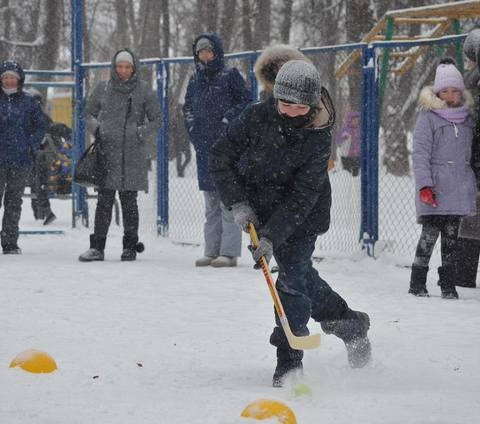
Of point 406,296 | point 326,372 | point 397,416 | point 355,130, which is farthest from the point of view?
point 355,130

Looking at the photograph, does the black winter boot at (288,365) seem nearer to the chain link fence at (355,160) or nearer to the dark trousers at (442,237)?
the dark trousers at (442,237)

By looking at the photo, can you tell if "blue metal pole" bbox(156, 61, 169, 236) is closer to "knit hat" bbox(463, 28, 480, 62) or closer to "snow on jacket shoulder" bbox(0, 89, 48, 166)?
"snow on jacket shoulder" bbox(0, 89, 48, 166)

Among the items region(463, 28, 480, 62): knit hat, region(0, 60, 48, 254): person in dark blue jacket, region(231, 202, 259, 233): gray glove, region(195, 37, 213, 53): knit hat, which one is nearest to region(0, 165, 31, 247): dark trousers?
region(0, 60, 48, 254): person in dark blue jacket

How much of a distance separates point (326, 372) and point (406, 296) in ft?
7.96

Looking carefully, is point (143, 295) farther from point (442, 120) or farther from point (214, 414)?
point (214, 414)

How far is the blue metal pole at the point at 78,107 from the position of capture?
37.1ft

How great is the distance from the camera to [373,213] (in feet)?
28.7

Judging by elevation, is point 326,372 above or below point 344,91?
below

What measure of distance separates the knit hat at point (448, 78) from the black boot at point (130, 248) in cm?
332

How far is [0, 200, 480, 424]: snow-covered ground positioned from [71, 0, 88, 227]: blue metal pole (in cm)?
290

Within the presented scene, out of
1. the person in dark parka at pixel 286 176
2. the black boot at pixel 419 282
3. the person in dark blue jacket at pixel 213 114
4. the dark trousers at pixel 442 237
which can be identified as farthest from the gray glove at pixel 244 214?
the person in dark blue jacket at pixel 213 114

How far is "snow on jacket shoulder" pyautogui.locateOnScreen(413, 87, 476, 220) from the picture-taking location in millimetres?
6824

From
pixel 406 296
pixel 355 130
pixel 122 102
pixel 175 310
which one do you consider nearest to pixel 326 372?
pixel 175 310

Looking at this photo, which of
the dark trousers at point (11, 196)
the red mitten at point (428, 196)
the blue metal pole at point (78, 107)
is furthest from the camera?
the blue metal pole at point (78, 107)
